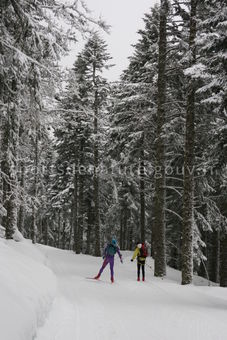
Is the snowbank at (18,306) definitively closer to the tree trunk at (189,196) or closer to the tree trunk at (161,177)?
the tree trunk at (189,196)

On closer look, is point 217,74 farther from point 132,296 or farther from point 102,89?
point 102,89

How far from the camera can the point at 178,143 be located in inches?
701

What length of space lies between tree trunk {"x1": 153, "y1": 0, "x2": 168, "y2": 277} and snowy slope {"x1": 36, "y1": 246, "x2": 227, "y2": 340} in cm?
267

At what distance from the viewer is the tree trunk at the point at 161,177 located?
1582 cm

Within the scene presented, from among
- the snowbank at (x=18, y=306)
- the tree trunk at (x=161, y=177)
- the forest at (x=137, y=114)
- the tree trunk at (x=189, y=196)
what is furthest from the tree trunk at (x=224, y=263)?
the snowbank at (x=18, y=306)

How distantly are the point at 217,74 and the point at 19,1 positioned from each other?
5.72m

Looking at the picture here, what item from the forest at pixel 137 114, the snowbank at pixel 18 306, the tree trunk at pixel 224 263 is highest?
the forest at pixel 137 114

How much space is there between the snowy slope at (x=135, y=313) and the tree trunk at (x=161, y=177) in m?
2.67

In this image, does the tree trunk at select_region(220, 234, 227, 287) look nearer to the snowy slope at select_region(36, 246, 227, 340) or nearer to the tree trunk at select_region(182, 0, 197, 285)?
the tree trunk at select_region(182, 0, 197, 285)

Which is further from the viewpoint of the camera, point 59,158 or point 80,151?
point 59,158

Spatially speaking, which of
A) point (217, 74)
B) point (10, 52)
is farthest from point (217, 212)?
point (10, 52)

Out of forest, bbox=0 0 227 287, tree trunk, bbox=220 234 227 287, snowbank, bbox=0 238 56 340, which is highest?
forest, bbox=0 0 227 287

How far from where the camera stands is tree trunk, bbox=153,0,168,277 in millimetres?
15820

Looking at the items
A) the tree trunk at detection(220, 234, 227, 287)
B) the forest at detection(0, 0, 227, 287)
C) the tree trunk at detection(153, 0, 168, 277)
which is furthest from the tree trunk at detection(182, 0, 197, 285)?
the tree trunk at detection(220, 234, 227, 287)
